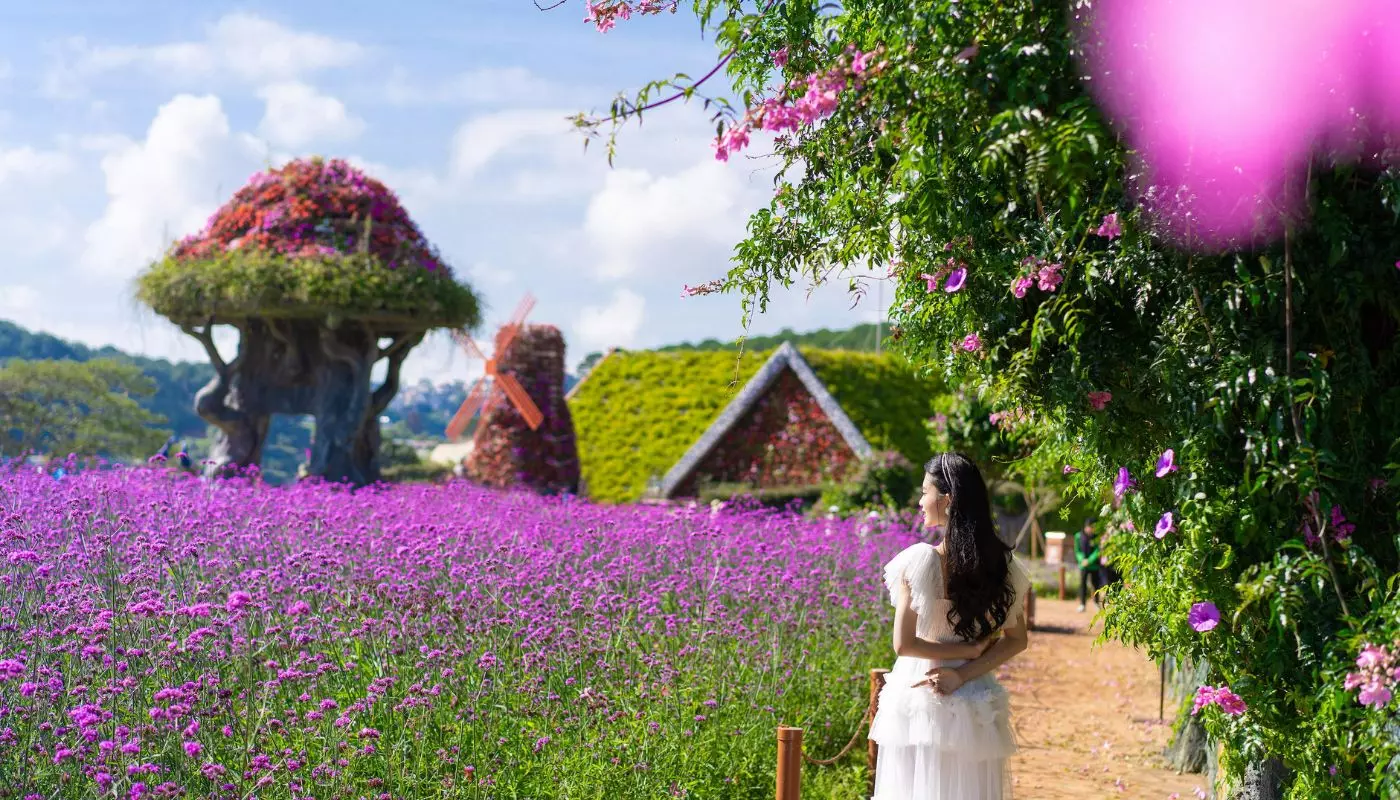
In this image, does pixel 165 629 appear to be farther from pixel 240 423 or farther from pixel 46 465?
pixel 240 423

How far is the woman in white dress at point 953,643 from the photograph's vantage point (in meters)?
4.02

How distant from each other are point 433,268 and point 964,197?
1175 cm

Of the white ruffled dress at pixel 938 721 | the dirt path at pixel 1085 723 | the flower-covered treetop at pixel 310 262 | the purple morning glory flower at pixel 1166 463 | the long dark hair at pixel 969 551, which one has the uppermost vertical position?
the flower-covered treetop at pixel 310 262

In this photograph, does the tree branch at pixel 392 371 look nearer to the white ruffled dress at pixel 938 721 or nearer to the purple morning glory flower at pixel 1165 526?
the white ruffled dress at pixel 938 721

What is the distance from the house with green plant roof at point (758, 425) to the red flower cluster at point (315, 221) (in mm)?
7227

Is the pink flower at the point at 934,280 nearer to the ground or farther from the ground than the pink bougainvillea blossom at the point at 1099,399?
farther from the ground

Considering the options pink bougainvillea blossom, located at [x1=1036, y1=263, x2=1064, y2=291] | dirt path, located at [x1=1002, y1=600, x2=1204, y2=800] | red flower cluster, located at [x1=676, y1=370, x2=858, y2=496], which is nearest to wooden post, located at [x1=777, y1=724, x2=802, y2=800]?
dirt path, located at [x1=1002, y1=600, x2=1204, y2=800]

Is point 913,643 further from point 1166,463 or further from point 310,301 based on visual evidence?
point 310,301

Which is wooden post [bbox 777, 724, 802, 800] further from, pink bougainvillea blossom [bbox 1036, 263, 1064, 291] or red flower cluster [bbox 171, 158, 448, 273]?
red flower cluster [bbox 171, 158, 448, 273]

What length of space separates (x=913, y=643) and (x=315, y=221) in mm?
12780

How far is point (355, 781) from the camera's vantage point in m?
4.17

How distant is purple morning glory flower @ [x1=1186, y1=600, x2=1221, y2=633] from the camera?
3957 millimetres

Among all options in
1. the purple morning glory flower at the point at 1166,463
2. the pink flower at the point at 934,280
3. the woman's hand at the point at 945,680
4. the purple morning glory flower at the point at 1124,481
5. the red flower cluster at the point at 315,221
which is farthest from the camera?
the red flower cluster at the point at 315,221

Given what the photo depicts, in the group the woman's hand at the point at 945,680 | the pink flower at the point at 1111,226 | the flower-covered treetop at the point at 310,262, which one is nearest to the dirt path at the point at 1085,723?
the woman's hand at the point at 945,680
